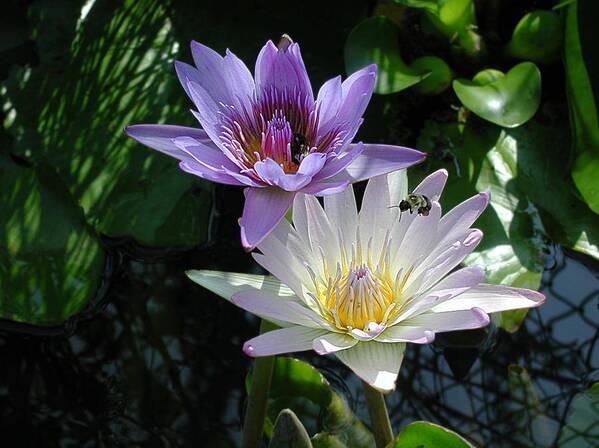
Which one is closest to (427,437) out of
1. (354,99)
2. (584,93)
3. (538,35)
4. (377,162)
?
(377,162)

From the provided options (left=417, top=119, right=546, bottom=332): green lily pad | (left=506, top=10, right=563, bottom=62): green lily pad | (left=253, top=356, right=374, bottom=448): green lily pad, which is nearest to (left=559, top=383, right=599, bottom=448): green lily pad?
(left=417, top=119, right=546, bottom=332): green lily pad

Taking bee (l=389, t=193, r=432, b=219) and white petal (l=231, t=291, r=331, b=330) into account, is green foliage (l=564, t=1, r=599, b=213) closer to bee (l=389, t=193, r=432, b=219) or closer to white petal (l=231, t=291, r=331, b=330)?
bee (l=389, t=193, r=432, b=219)

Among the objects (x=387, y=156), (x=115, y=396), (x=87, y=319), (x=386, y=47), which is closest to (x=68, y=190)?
(x=87, y=319)

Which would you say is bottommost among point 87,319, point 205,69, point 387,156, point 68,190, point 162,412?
point 162,412

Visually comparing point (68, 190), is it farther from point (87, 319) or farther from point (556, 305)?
point (556, 305)

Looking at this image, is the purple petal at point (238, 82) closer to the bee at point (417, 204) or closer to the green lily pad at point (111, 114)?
the bee at point (417, 204)

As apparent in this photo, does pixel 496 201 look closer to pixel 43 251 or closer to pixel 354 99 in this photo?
pixel 354 99

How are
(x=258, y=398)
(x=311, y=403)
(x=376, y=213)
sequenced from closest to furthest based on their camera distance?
(x=376, y=213)
(x=258, y=398)
(x=311, y=403)
